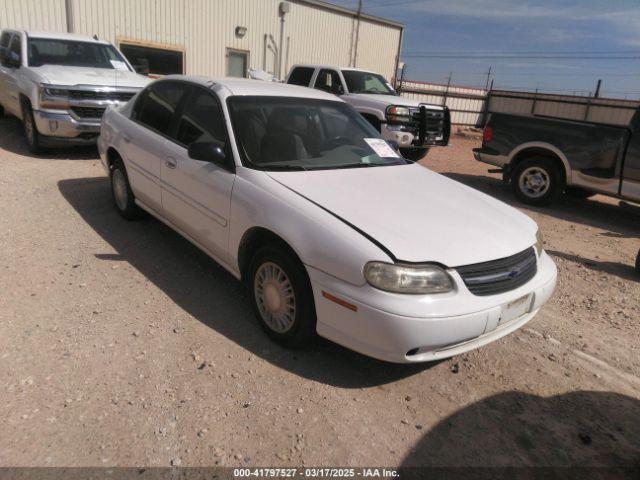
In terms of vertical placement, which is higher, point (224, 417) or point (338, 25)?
point (338, 25)

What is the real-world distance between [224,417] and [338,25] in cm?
1887

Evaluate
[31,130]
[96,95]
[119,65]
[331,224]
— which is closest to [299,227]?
[331,224]

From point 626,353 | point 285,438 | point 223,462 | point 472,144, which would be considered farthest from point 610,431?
point 472,144

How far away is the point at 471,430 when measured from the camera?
2717 mm

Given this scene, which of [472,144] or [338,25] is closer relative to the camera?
[472,144]

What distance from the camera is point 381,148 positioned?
4355 mm

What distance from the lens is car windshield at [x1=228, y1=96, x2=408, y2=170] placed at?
364 cm

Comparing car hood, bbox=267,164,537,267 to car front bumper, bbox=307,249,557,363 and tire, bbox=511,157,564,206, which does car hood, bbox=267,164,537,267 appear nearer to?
car front bumper, bbox=307,249,557,363

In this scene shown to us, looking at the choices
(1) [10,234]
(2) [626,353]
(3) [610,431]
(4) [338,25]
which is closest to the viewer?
(3) [610,431]

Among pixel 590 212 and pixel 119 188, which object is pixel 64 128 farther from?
pixel 590 212

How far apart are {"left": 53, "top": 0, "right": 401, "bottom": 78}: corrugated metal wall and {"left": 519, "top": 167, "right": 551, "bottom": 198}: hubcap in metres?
11.5

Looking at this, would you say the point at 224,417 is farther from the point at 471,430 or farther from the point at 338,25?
the point at 338,25

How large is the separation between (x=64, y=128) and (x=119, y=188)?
3183 millimetres

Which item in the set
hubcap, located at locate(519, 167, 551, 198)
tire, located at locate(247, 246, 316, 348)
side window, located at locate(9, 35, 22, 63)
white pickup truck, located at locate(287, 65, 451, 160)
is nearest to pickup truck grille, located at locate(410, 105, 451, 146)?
white pickup truck, located at locate(287, 65, 451, 160)
